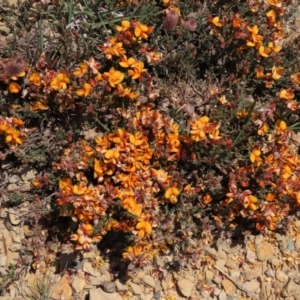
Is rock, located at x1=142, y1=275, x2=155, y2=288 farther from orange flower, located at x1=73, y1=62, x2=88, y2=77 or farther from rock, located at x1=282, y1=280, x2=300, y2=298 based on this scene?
orange flower, located at x1=73, y1=62, x2=88, y2=77

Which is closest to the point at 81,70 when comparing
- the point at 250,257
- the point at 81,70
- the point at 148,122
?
the point at 81,70

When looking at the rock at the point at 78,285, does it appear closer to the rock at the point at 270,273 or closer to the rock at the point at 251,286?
the rock at the point at 251,286

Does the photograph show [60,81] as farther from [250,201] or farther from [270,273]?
[270,273]

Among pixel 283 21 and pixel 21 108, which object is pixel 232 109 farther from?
pixel 21 108

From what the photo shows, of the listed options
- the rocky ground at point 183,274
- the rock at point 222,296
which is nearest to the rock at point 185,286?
the rocky ground at point 183,274

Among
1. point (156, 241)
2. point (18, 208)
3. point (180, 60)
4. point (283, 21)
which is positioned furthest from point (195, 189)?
point (283, 21)

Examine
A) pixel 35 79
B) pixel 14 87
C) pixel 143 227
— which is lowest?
pixel 143 227
